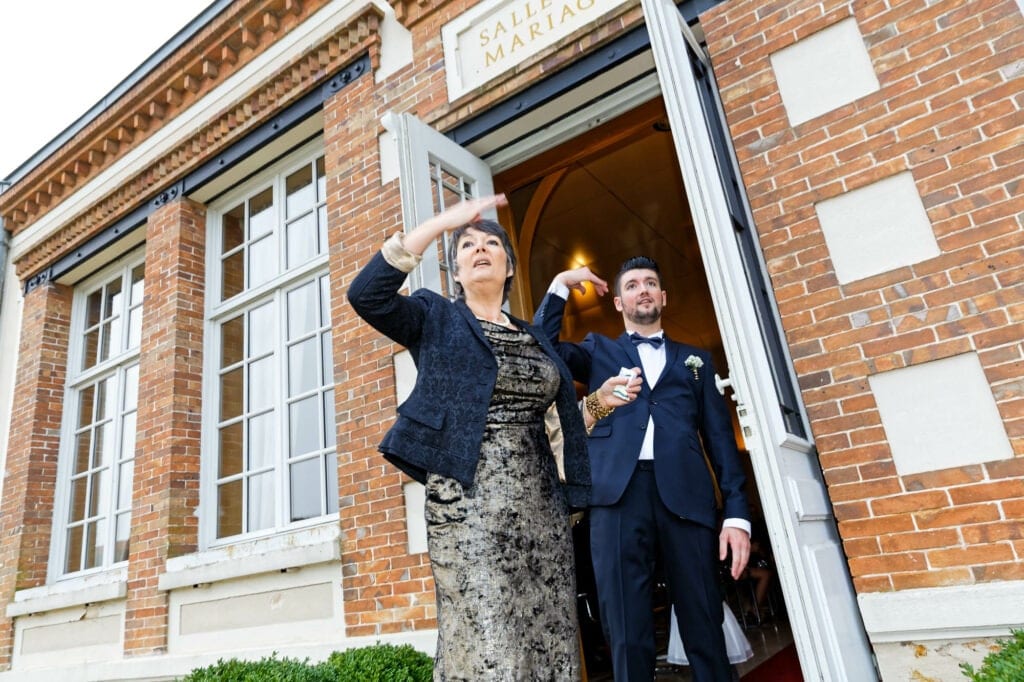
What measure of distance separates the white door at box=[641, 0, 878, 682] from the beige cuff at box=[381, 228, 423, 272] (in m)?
1.33

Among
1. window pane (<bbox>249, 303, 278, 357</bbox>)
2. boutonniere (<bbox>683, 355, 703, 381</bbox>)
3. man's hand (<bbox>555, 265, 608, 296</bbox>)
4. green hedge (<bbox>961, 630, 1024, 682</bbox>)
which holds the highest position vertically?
window pane (<bbox>249, 303, 278, 357</bbox>)

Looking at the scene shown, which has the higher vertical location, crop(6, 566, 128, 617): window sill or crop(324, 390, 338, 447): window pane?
crop(324, 390, 338, 447): window pane

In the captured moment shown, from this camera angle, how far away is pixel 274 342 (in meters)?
5.55

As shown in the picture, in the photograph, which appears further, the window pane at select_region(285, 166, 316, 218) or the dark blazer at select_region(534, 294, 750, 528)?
the window pane at select_region(285, 166, 316, 218)

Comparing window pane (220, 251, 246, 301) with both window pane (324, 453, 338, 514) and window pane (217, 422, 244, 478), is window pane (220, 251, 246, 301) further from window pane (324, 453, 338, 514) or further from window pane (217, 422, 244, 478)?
window pane (324, 453, 338, 514)

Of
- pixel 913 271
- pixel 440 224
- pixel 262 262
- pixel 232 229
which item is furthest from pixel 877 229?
pixel 232 229

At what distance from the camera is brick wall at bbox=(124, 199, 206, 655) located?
5273mm

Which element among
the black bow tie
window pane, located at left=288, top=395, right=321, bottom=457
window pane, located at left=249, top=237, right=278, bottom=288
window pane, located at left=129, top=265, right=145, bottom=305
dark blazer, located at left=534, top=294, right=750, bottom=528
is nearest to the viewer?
dark blazer, located at left=534, top=294, right=750, bottom=528

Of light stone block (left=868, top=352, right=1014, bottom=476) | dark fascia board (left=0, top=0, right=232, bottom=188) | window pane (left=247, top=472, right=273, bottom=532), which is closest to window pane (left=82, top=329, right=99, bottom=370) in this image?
dark fascia board (left=0, top=0, right=232, bottom=188)

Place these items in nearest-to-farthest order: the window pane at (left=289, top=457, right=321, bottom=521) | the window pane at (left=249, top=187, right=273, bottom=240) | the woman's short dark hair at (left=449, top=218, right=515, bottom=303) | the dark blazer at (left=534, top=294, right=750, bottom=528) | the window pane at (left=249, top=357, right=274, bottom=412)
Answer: the woman's short dark hair at (left=449, top=218, right=515, bottom=303)
the dark blazer at (left=534, top=294, right=750, bottom=528)
the window pane at (left=289, top=457, right=321, bottom=521)
the window pane at (left=249, top=357, right=274, bottom=412)
the window pane at (left=249, top=187, right=273, bottom=240)

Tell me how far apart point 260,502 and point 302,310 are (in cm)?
154

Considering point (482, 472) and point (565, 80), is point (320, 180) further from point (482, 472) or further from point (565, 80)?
point (482, 472)

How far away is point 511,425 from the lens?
182 centimetres

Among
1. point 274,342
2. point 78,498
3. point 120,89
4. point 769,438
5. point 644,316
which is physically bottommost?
point 769,438
